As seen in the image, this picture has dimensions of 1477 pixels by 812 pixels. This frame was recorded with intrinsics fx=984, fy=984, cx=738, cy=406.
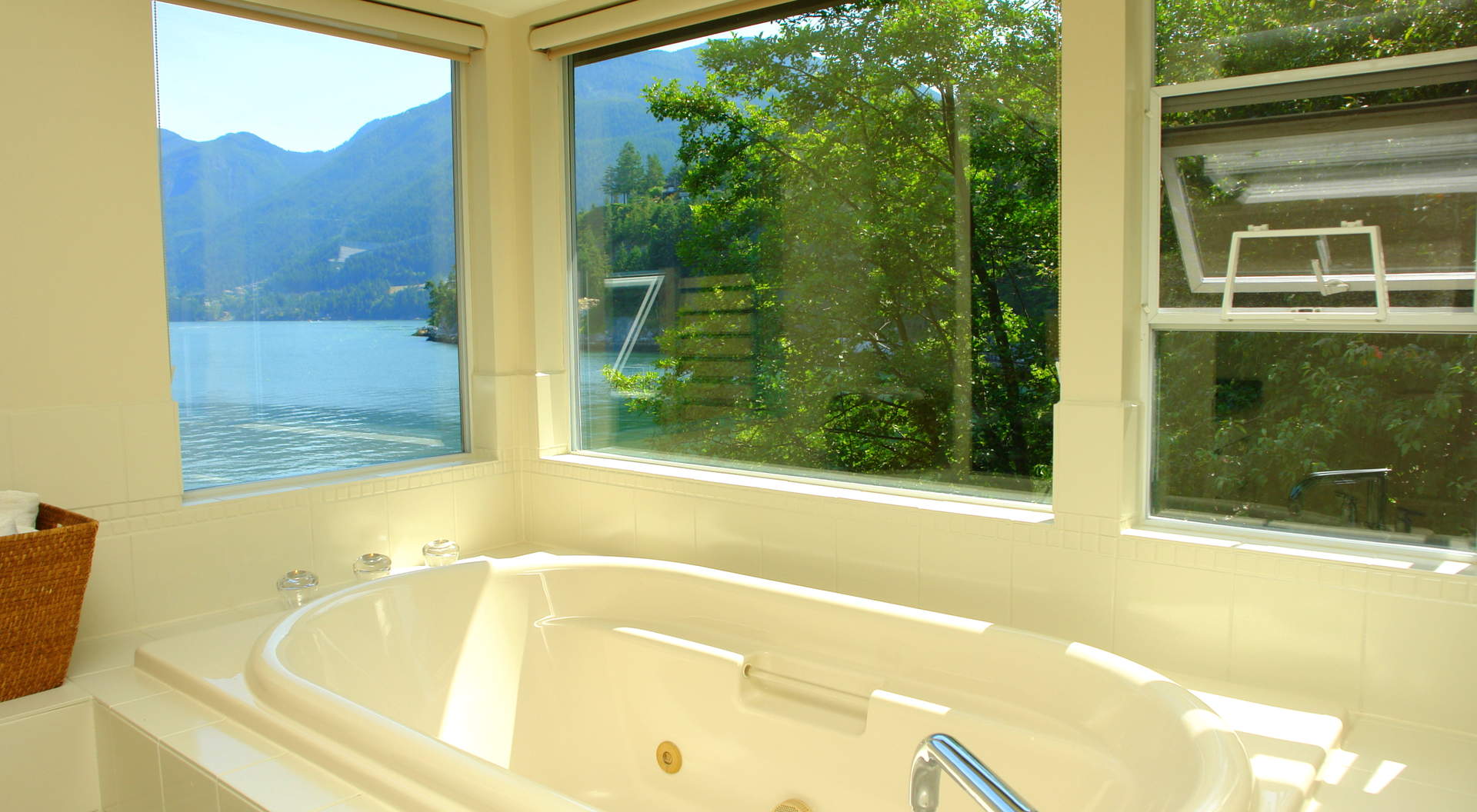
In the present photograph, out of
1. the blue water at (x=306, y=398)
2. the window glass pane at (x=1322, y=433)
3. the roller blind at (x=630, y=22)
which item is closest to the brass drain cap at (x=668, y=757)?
the window glass pane at (x=1322, y=433)

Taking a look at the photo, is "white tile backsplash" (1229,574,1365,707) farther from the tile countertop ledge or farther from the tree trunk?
the tree trunk

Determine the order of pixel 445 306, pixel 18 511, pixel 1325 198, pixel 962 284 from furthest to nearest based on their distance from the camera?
pixel 445 306, pixel 962 284, pixel 18 511, pixel 1325 198

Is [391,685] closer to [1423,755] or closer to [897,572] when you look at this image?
[897,572]

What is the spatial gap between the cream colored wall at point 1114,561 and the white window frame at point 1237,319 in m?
0.03

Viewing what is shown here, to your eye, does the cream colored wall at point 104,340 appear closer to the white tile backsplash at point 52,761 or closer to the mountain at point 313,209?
the mountain at point 313,209

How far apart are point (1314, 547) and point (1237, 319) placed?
1.65 ft

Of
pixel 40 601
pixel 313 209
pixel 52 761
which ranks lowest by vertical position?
pixel 52 761

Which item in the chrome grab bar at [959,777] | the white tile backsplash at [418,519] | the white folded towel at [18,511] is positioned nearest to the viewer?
the chrome grab bar at [959,777]

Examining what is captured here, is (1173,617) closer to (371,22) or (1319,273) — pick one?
(1319,273)

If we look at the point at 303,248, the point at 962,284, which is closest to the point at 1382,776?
the point at 962,284

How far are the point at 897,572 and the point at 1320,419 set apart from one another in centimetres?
104

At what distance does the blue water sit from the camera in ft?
9.37

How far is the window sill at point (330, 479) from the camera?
283 centimetres

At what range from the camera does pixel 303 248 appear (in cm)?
314
